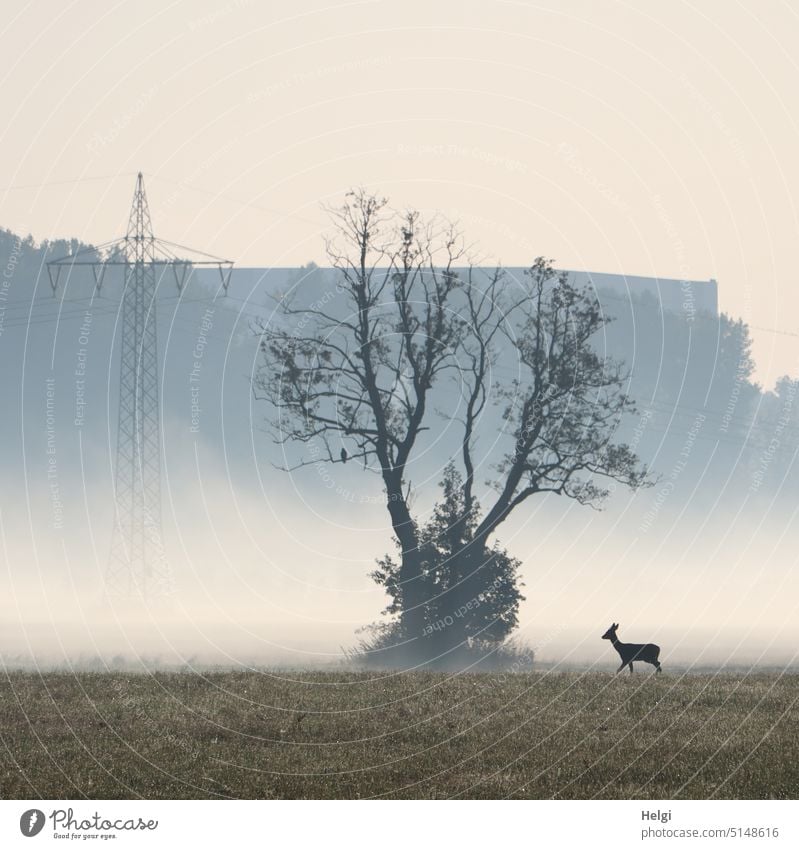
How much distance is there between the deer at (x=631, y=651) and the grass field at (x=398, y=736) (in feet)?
1.84

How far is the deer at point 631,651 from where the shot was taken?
118 ft

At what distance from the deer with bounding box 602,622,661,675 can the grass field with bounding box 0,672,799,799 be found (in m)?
0.56

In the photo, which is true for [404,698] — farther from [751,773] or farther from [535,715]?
[751,773]

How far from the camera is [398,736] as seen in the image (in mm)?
28859

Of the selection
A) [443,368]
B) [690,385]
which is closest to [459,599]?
[443,368]

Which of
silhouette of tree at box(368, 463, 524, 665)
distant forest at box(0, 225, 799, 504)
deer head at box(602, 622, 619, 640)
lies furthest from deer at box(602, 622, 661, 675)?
distant forest at box(0, 225, 799, 504)

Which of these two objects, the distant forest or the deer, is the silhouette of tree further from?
the distant forest

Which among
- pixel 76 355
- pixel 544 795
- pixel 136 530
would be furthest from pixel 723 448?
pixel 544 795

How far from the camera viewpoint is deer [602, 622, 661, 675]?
35.9 meters

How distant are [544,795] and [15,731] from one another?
12.1 m

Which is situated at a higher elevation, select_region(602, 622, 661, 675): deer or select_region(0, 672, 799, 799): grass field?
select_region(602, 622, 661, 675): deer

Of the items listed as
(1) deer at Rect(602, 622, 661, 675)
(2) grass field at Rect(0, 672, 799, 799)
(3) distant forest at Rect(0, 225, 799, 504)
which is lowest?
(2) grass field at Rect(0, 672, 799, 799)

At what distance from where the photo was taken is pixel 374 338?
1949 inches

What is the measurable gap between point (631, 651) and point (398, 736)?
957 cm
